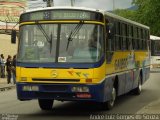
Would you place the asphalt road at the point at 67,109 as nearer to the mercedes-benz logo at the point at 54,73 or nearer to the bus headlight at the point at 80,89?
the bus headlight at the point at 80,89

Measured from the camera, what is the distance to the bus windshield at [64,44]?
14.4 metres

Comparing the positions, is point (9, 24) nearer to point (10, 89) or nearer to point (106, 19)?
point (10, 89)

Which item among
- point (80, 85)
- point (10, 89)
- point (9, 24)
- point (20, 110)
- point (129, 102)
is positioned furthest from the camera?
point (9, 24)

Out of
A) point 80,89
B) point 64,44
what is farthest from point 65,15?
→ point 80,89

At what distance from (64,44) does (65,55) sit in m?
0.31

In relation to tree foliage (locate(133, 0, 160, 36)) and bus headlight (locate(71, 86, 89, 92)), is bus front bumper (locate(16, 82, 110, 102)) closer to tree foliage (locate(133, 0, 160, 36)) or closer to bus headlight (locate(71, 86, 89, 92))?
bus headlight (locate(71, 86, 89, 92))

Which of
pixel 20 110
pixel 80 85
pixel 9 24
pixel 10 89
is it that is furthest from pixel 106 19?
pixel 9 24

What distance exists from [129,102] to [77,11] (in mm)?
5061

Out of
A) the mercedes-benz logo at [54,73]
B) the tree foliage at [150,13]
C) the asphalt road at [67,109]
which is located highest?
the tree foliage at [150,13]

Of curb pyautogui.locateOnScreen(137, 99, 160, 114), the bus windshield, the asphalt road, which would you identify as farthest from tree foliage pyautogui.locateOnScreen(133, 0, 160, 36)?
the bus windshield

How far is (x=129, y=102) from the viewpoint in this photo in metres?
18.7

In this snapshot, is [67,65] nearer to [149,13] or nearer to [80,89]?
[80,89]

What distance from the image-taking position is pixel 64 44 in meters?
14.5

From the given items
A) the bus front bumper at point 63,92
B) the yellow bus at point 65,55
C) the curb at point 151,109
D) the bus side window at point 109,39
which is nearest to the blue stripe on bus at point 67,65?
the yellow bus at point 65,55
